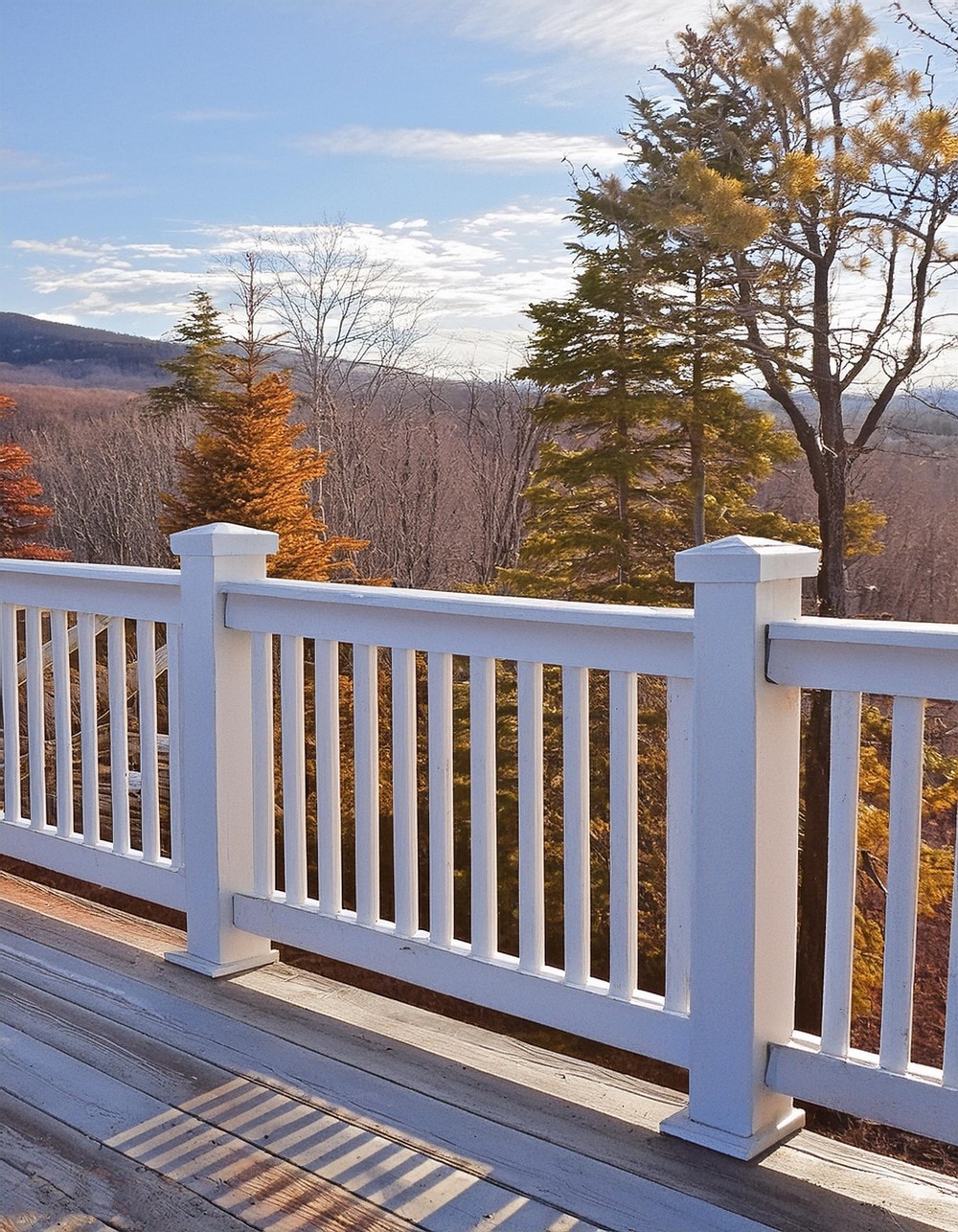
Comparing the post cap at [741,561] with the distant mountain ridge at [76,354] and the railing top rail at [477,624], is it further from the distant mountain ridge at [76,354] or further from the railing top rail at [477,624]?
the distant mountain ridge at [76,354]

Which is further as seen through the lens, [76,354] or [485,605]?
[76,354]

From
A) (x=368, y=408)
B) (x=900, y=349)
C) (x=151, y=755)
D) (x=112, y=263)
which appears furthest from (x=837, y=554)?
(x=112, y=263)

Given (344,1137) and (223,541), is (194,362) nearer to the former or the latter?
(223,541)

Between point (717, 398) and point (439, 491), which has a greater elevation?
point (717, 398)

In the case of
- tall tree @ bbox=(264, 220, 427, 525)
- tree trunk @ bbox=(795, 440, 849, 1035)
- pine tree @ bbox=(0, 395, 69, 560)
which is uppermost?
tall tree @ bbox=(264, 220, 427, 525)

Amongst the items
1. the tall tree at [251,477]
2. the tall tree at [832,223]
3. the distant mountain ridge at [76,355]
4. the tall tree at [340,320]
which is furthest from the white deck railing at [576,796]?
the distant mountain ridge at [76,355]

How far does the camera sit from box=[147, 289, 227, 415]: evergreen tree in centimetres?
2852

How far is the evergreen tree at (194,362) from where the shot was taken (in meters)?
28.5

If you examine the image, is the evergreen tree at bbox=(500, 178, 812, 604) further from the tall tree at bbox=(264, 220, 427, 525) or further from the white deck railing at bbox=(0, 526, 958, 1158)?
the white deck railing at bbox=(0, 526, 958, 1158)

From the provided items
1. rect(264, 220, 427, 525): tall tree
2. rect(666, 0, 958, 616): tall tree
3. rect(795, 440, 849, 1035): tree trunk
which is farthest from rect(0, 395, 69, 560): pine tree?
rect(795, 440, 849, 1035): tree trunk

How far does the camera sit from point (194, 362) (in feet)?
97.1

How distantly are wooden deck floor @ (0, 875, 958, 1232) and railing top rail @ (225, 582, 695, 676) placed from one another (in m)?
0.77

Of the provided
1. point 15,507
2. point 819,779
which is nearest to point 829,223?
point 819,779

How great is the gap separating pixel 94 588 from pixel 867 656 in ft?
6.44
